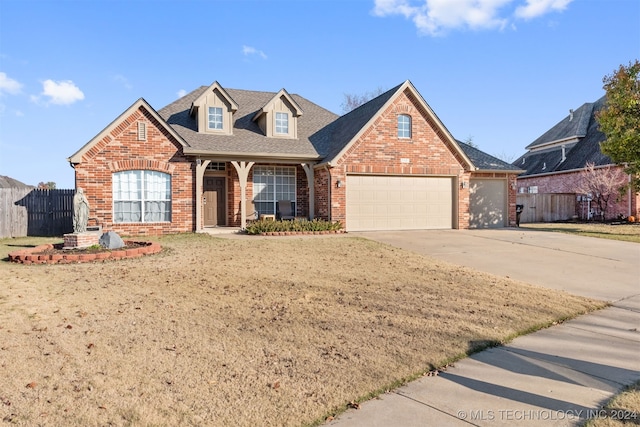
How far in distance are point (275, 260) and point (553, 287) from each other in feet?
18.8

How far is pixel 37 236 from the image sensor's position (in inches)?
650

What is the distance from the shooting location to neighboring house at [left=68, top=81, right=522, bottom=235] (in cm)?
1549

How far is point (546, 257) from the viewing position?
1080cm

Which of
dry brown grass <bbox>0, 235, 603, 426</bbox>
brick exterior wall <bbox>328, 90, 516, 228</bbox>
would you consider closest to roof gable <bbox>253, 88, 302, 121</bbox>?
brick exterior wall <bbox>328, 90, 516, 228</bbox>

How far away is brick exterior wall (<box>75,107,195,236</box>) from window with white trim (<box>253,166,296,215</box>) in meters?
2.97

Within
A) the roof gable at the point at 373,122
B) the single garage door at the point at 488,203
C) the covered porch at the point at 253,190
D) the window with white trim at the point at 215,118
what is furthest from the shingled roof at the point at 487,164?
the window with white trim at the point at 215,118

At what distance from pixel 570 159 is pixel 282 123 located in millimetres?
22097

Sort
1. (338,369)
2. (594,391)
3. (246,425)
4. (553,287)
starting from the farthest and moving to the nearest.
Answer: (553,287) → (338,369) → (594,391) → (246,425)

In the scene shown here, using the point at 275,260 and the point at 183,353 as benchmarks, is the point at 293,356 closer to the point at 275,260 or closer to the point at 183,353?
the point at 183,353

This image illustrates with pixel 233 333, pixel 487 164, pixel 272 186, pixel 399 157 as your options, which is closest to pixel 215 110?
pixel 272 186

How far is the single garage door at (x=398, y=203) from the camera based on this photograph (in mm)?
17203

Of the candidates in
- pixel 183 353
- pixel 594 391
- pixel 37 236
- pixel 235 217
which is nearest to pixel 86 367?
pixel 183 353

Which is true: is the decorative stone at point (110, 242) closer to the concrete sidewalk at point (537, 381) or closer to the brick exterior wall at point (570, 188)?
the concrete sidewalk at point (537, 381)

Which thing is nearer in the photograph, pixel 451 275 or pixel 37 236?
pixel 451 275
